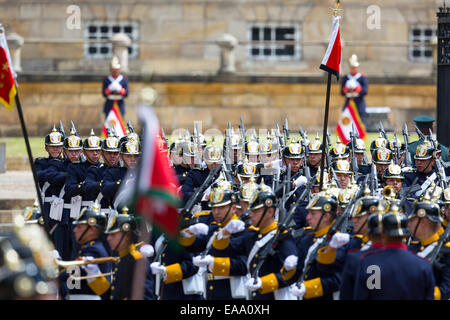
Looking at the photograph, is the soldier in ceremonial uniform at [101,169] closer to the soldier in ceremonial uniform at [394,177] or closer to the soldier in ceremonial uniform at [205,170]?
the soldier in ceremonial uniform at [205,170]

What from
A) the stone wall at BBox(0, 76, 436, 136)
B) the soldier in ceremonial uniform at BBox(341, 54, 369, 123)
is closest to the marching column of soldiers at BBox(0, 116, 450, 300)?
the soldier in ceremonial uniform at BBox(341, 54, 369, 123)

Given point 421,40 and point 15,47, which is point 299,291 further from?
point 421,40

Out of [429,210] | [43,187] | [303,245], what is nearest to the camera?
[429,210]

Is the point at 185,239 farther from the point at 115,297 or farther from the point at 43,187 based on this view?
the point at 43,187

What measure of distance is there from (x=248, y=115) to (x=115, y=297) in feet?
53.7

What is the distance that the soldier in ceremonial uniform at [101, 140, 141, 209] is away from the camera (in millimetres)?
13203

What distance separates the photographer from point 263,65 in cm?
2736

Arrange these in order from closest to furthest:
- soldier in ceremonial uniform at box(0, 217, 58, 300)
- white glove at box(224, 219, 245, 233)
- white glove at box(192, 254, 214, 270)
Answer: soldier in ceremonial uniform at box(0, 217, 58, 300) < white glove at box(224, 219, 245, 233) < white glove at box(192, 254, 214, 270)

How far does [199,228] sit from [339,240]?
158 centimetres

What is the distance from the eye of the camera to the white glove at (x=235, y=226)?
10133mm

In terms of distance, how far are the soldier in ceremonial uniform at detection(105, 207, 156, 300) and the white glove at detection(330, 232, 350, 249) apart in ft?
5.13

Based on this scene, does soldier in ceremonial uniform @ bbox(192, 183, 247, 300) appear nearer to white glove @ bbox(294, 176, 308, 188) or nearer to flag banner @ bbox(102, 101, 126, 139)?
white glove @ bbox(294, 176, 308, 188)

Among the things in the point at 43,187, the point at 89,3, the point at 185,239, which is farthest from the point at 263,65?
the point at 185,239

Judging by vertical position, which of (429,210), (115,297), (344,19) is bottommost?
(115,297)
